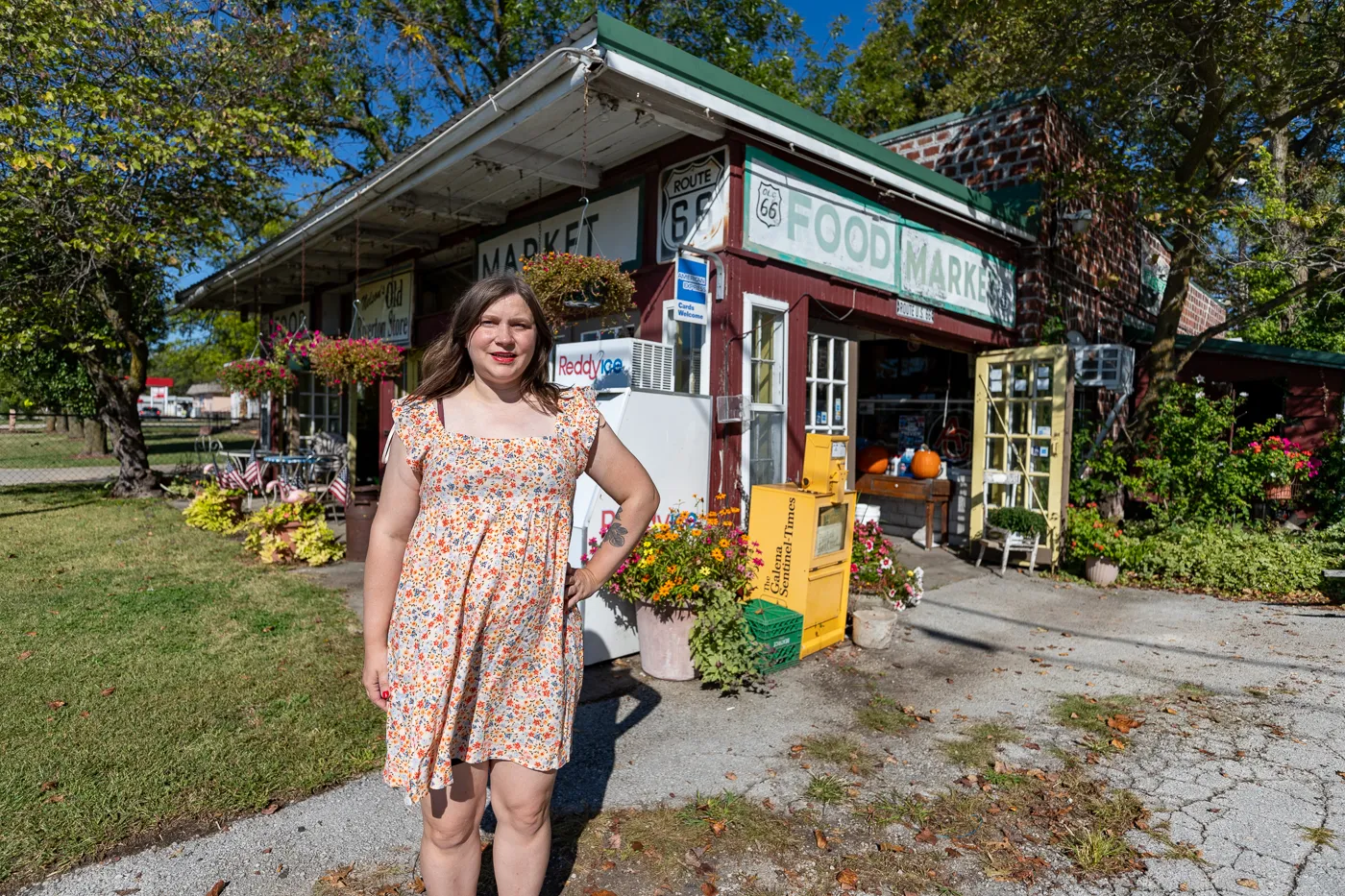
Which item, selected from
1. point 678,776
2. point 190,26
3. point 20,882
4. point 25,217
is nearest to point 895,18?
point 190,26

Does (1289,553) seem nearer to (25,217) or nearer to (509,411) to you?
(509,411)

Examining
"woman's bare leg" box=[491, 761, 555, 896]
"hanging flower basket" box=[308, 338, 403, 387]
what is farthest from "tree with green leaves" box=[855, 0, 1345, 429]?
"woman's bare leg" box=[491, 761, 555, 896]

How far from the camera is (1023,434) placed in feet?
26.9

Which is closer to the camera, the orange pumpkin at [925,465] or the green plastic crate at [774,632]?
the green plastic crate at [774,632]

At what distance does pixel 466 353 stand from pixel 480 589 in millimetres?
671

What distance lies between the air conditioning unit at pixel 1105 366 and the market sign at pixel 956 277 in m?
0.89

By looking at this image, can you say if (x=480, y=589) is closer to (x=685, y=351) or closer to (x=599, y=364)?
(x=599, y=364)

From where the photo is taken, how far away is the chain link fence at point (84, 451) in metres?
15.1

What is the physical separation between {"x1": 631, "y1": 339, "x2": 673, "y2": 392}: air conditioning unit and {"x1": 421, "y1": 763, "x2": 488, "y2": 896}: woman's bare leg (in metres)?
3.28

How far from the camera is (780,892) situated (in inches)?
101

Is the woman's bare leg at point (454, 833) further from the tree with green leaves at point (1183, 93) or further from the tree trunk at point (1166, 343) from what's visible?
the tree trunk at point (1166, 343)

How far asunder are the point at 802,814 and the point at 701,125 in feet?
14.9

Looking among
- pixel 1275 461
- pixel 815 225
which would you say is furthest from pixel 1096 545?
pixel 815 225

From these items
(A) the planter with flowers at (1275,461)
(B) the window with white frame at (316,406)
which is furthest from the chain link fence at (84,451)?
(A) the planter with flowers at (1275,461)
